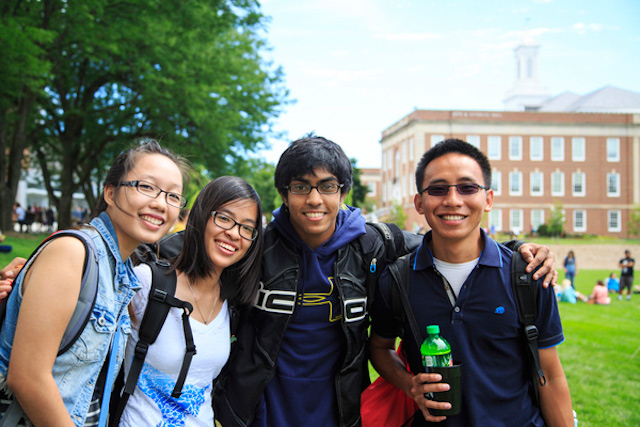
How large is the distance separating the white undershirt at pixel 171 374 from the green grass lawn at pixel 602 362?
13.9 feet

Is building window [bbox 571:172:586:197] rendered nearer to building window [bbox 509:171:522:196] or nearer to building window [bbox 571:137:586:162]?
building window [bbox 571:137:586:162]

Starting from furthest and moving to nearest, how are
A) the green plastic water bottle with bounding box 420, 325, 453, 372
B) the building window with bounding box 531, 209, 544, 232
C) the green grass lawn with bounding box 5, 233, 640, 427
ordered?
the building window with bounding box 531, 209, 544, 232 → the green grass lawn with bounding box 5, 233, 640, 427 → the green plastic water bottle with bounding box 420, 325, 453, 372

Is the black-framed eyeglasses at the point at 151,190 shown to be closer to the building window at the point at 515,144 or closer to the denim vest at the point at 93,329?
the denim vest at the point at 93,329

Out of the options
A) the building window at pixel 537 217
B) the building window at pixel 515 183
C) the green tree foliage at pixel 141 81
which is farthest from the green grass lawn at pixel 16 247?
the building window at pixel 537 217

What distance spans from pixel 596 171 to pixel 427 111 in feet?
63.8

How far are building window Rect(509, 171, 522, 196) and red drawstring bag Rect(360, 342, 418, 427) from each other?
52972 mm

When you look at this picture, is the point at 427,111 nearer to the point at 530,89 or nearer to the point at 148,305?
the point at 148,305

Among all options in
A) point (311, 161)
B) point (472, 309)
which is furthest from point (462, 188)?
point (311, 161)

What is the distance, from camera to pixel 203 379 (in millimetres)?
2635

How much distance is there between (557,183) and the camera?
52375 mm

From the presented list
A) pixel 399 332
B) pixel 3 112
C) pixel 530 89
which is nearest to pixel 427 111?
pixel 3 112

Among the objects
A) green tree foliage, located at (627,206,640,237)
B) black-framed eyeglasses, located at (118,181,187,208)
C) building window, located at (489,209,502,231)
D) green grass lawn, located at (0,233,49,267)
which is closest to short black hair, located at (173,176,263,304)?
black-framed eyeglasses, located at (118,181,187,208)

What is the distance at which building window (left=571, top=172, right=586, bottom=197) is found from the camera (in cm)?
5231

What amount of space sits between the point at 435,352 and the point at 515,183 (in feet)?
178
